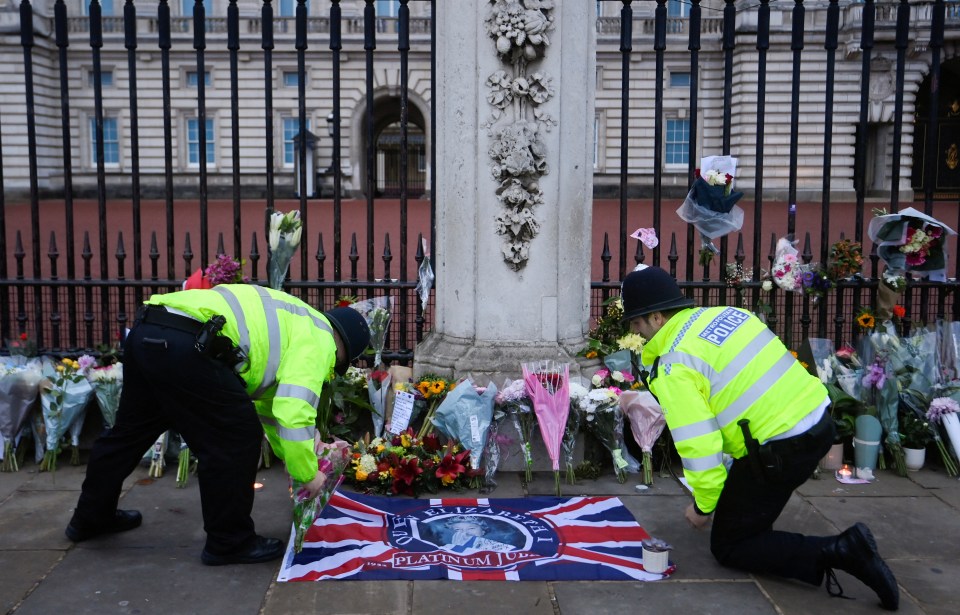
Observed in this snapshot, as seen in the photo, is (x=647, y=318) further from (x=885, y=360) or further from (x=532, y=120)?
(x=885, y=360)

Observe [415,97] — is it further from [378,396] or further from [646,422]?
[646,422]

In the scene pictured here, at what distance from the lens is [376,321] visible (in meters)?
5.97

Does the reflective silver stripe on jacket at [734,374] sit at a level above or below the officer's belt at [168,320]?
below

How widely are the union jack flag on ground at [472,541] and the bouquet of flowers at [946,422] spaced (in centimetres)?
228

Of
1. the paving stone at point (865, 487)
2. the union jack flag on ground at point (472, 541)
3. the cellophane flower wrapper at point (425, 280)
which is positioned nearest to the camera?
the union jack flag on ground at point (472, 541)

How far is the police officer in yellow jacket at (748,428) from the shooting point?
146 inches

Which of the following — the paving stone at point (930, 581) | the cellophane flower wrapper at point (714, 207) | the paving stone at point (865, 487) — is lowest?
the paving stone at point (930, 581)

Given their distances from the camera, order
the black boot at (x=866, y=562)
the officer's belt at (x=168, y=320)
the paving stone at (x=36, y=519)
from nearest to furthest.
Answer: the black boot at (x=866, y=562) → the officer's belt at (x=168, y=320) → the paving stone at (x=36, y=519)

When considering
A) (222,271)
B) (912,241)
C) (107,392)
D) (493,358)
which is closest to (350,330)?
(493,358)

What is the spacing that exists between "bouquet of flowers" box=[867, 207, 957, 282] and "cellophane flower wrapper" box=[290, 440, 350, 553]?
4.29 m

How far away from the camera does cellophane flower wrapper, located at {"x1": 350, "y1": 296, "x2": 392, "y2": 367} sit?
5965 mm

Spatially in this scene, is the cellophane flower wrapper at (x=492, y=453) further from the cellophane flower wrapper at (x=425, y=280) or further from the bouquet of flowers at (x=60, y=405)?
the bouquet of flowers at (x=60, y=405)

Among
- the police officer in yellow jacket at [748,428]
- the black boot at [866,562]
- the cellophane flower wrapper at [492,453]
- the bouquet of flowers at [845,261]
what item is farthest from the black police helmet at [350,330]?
the bouquet of flowers at [845,261]

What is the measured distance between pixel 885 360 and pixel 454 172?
126 inches
